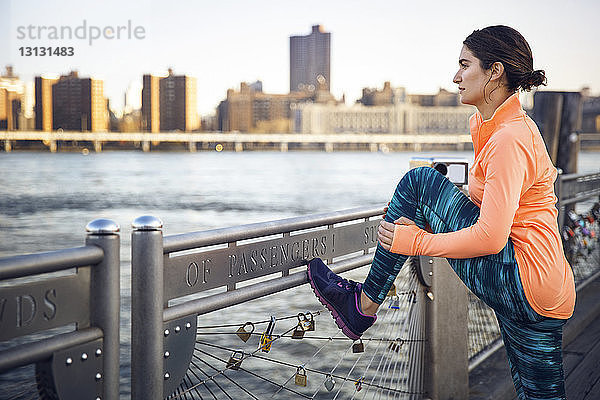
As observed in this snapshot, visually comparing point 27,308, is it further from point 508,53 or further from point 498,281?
point 508,53

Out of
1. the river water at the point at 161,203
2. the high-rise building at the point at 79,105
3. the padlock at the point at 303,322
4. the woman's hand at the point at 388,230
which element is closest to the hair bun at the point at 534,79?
the woman's hand at the point at 388,230

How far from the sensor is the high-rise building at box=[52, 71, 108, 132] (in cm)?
10594

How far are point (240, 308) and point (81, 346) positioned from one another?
28.9 ft

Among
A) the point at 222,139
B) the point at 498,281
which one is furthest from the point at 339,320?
the point at 222,139

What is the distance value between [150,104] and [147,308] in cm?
12746

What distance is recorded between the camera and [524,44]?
6.41 feet

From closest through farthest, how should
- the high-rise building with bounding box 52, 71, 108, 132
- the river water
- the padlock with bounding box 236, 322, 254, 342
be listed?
the padlock with bounding box 236, 322, 254, 342 < the river water < the high-rise building with bounding box 52, 71, 108, 132

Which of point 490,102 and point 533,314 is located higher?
point 490,102

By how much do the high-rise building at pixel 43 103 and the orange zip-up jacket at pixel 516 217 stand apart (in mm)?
103874

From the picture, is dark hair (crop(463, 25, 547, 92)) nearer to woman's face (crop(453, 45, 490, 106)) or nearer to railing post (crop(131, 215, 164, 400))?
woman's face (crop(453, 45, 490, 106))

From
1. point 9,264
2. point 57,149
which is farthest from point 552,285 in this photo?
point 57,149

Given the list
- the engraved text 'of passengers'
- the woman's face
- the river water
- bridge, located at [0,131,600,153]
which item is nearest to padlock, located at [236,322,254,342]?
the engraved text 'of passengers'

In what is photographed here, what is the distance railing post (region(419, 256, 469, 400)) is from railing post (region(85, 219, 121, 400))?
5.64ft

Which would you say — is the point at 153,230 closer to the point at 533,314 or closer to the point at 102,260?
the point at 102,260
